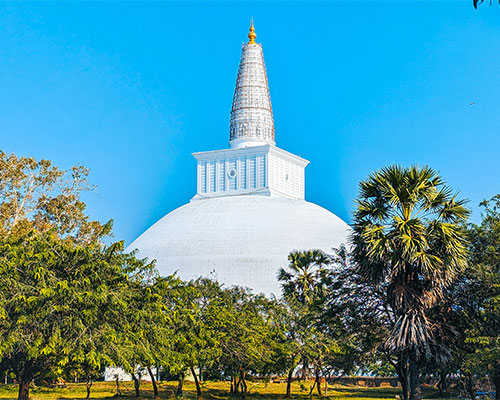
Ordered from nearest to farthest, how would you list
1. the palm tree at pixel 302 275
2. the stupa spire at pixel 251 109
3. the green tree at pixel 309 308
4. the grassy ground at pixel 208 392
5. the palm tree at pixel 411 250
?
the palm tree at pixel 411 250
the green tree at pixel 309 308
the grassy ground at pixel 208 392
the palm tree at pixel 302 275
the stupa spire at pixel 251 109

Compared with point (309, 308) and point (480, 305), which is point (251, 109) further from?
point (480, 305)

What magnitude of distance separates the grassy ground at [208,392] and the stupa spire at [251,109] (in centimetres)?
2889

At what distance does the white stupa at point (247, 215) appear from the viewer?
56438 mm

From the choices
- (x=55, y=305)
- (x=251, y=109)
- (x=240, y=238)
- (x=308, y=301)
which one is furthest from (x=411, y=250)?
(x=251, y=109)

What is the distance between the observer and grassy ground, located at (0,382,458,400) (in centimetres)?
3928

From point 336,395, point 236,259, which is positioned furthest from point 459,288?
point 236,259

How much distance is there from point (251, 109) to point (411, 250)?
5074cm

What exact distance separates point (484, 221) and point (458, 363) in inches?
211

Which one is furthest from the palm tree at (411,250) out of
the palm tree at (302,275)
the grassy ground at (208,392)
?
the palm tree at (302,275)

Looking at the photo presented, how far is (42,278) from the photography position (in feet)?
83.5

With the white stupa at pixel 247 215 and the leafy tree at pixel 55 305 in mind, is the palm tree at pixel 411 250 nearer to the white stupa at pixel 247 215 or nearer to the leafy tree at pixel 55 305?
the leafy tree at pixel 55 305

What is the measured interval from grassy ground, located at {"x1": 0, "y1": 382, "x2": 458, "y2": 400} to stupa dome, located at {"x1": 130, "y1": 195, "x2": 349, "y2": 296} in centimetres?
852

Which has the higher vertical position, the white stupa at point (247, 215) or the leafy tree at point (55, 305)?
the white stupa at point (247, 215)

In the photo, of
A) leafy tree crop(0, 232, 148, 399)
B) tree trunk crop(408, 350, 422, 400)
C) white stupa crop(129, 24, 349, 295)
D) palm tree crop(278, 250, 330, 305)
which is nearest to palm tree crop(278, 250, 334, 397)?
palm tree crop(278, 250, 330, 305)
